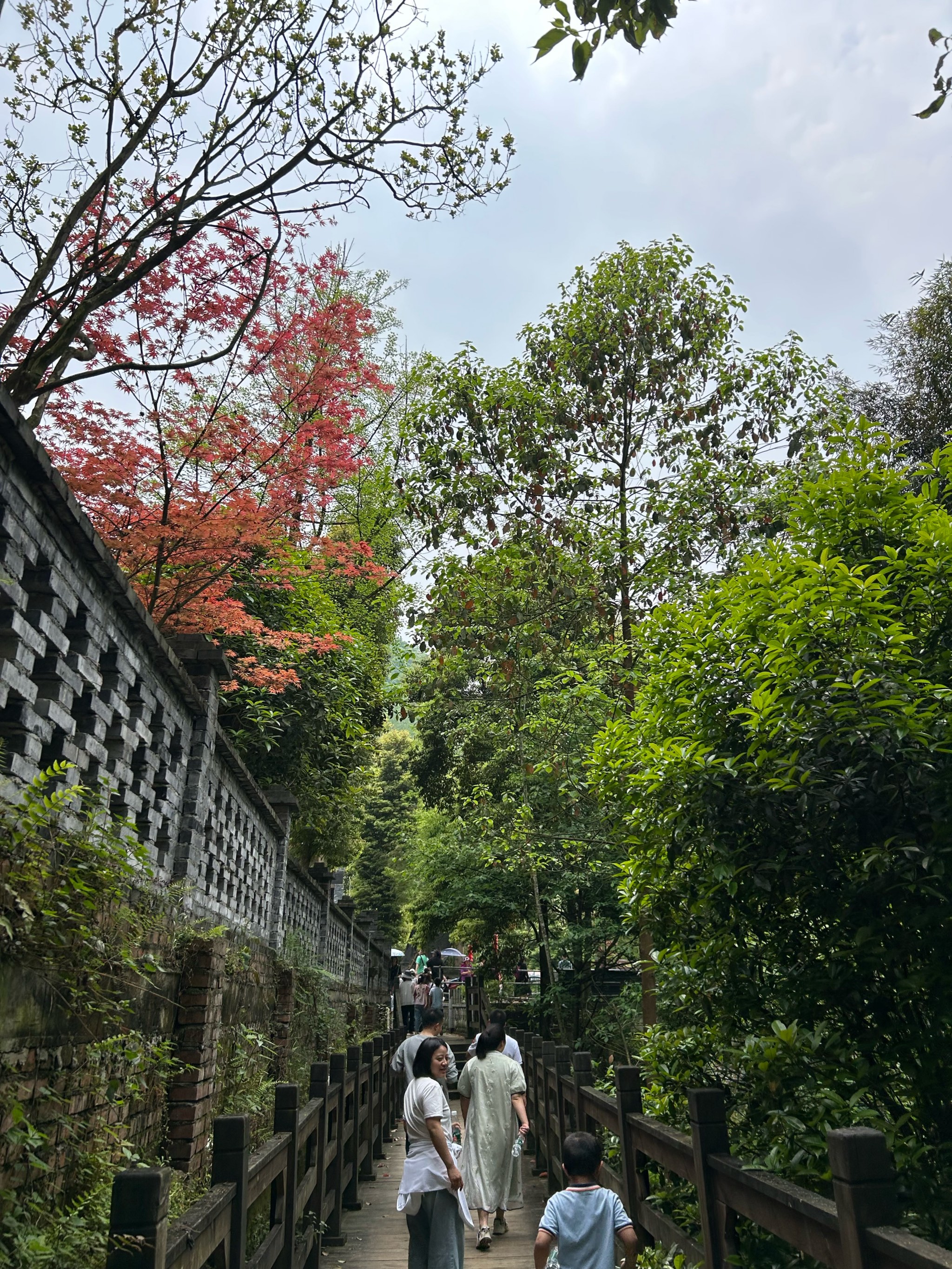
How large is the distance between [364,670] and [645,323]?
557cm

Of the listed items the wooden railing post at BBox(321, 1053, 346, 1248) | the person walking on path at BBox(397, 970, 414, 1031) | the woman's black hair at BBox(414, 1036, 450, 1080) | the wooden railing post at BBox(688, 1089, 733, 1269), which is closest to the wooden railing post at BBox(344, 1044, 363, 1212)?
the wooden railing post at BBox(321, 1053, 346, 1248)

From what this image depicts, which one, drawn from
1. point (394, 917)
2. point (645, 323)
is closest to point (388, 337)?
point (645, 323)

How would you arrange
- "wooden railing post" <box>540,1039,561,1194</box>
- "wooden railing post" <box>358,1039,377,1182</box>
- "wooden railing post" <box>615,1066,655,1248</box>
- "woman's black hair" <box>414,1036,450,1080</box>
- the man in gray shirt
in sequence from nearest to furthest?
"wooden railing post" <box>615,1066,655,1248</box> → "woman's black hair" <box>414,1036,450,1080</box> → the man in gray shirt → "wooden railing post" <box>540,1039,561,1194</box> → "wooden railing post" <box>358,1039,377,1182</box>

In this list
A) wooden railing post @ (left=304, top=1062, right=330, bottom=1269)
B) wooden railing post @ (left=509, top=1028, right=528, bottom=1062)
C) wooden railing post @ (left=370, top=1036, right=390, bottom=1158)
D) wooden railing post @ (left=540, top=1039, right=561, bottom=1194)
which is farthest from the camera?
wooden railing post @ (left=509, top=1028, right=528, bottom=1062)

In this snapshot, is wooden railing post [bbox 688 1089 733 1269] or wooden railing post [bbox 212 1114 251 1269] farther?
wooden railing post [bbox 688 1089 733 1269]

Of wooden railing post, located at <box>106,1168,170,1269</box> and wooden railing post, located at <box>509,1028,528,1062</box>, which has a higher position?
wooden railing post, located at <box>509,1028,528,1062</box>

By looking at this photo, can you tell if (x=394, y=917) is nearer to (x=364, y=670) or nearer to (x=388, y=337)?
(x=388, y=337)

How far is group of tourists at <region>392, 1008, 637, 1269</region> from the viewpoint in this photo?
3787 millimetres

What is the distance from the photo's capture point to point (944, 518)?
11.8 ft

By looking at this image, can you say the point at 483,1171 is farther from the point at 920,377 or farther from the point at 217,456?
the point at 920,377

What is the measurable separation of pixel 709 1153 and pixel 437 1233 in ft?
7.90

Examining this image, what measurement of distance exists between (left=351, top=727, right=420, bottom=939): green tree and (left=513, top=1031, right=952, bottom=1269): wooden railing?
27019mm

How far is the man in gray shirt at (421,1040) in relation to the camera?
6836 millimetres

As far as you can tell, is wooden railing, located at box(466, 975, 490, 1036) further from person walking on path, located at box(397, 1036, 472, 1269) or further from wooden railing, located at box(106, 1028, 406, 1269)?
person walking on path, located at box(397, 1036, 472, 1269)
